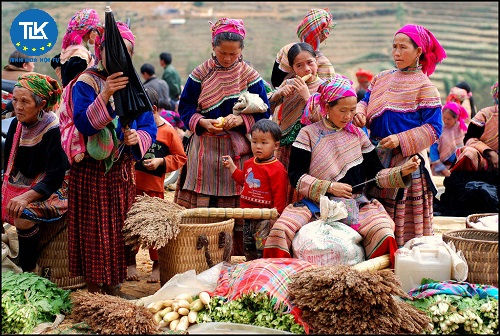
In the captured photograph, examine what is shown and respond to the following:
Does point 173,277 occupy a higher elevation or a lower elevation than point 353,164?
lower

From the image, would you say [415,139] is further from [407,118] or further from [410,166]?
[410,166]

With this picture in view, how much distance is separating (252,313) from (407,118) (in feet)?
7.26

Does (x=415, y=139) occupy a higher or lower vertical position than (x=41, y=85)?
lower

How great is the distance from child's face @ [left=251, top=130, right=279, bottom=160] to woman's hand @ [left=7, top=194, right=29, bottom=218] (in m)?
1.79

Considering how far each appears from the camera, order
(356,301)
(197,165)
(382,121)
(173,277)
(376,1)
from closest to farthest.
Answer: (356,301)
(173,277)
(382,121)
(197,165)
(376,1)

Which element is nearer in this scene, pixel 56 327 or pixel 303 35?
pixel 56 327

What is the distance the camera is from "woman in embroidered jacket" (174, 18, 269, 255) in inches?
251

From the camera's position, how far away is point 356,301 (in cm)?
448

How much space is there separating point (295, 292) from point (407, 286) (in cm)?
91

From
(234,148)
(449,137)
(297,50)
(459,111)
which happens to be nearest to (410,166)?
(297,50)

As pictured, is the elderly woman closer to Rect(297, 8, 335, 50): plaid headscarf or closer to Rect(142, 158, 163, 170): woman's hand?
Rect(142, 158, 163, 170): woman's hand

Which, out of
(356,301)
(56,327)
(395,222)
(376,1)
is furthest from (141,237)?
(376,1)

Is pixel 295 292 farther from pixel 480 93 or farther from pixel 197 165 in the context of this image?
pixel 480 93

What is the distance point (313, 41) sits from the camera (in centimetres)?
688
